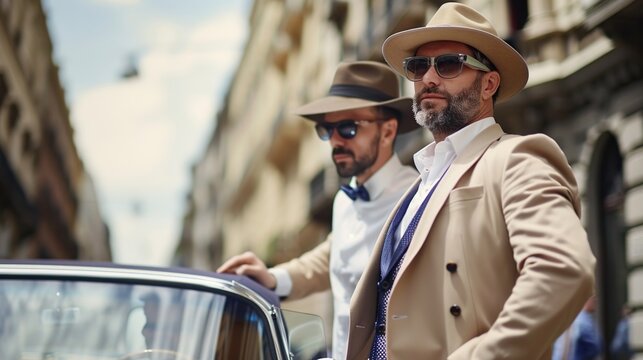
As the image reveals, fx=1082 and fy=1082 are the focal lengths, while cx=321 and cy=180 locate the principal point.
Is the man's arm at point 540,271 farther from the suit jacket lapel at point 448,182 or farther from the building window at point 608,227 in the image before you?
the building window at point 608,227

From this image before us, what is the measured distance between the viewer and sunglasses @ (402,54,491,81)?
124 inches

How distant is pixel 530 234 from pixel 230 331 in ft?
4.94

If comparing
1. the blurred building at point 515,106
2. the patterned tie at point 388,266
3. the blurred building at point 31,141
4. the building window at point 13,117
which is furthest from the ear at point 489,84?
the building window at point 13,117

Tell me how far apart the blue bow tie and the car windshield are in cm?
121

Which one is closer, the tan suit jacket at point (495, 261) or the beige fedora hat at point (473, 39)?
the tan suit jacket at point (495, 261)

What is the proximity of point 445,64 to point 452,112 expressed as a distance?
143mm

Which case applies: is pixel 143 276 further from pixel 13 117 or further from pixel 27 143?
pixel 27 143

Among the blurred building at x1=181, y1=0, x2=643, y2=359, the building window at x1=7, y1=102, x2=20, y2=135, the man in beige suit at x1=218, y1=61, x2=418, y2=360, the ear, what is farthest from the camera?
the building window at x1=7, y1=102, x2=20, y2=135

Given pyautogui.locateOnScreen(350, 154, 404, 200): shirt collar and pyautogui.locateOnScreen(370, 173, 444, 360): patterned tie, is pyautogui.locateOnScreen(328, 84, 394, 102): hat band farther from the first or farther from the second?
pyautogui.locateOnScreen(370, 173, 444, 360): patterned tie

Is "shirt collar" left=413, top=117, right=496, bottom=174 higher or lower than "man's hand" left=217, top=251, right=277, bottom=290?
higher

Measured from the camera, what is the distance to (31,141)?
36562 millimetres

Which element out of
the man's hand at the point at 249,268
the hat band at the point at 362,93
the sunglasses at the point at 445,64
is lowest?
the man's hand at the point at 249,268

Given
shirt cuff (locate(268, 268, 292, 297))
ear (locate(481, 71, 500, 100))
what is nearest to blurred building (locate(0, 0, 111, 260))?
shirt cuff (locate(268, 268, 292, 297))

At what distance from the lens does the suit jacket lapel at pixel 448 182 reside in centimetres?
294
